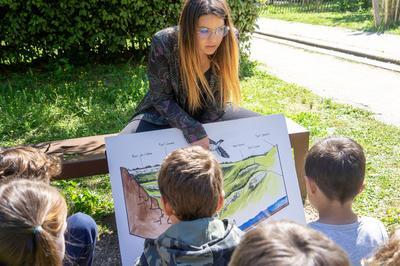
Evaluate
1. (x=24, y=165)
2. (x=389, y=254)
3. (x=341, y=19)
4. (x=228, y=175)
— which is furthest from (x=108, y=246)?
(x=341, y=19)

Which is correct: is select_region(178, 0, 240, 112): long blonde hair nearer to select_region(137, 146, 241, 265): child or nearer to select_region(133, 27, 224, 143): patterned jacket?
select_region(133, 27, 224, 143): patterned jacket

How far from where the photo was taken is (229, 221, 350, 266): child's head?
114 cm

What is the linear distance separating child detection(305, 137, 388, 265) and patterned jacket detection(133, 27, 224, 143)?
3.30 feet

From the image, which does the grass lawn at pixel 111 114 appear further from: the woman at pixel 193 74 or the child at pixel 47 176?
the child at pixel 47 176

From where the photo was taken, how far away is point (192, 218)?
77.7 inches

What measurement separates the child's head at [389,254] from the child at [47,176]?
4.12 feet

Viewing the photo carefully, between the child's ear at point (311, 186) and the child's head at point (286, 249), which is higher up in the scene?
the child's head at point (286, 249)

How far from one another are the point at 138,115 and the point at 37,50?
4.26 meters

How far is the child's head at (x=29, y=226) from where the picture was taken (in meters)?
1.55

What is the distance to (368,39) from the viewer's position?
34.7 ft

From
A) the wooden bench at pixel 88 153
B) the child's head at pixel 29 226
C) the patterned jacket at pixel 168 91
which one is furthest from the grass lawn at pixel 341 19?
the child's head at pixel 29 226

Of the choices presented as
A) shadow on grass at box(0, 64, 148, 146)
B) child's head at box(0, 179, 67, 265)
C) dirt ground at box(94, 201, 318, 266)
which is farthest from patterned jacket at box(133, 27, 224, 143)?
shadow on grass at box(0, 64, 148, 146)

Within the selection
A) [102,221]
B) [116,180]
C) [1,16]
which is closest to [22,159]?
[116,180]

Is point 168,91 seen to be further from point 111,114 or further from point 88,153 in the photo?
point 111,114
